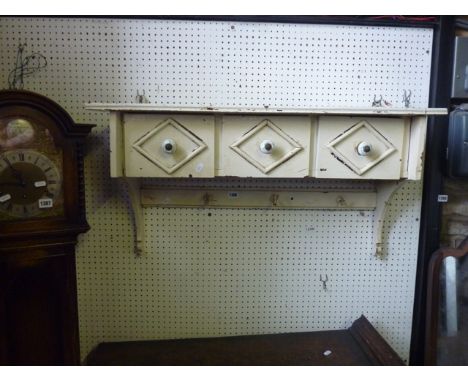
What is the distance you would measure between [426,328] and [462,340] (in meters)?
0.16

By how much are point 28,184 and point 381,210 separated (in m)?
1.28

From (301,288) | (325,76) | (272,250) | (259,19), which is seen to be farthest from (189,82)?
(301,288)

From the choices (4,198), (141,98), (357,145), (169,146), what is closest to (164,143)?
(169,146)

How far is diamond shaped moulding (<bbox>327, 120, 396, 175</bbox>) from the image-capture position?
1.02 m

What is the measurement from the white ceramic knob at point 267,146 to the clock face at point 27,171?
68cm

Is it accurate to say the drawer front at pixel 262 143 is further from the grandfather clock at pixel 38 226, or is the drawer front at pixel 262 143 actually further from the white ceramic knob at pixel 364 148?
the grandfather clock at pixel 38 226

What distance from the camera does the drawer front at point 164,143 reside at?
0.99m

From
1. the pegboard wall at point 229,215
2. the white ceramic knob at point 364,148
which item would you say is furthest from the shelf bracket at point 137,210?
the white ceramic knob at point 364,148

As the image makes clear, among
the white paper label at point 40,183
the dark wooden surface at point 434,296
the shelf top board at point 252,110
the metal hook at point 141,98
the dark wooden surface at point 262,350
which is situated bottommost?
the dark wooden surface at point 262,350

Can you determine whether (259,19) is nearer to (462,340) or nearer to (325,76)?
(325,76)

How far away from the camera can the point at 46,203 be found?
102 centimetres

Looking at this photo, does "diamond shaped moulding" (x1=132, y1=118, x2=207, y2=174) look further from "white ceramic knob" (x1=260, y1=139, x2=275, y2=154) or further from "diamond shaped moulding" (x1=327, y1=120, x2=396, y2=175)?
"diamond shaped moulding" (x1=327, y1=120, x2=396, y2=175)

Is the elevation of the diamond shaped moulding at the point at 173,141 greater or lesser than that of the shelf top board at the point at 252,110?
lesser

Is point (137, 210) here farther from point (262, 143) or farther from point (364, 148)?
point (364, 148)
